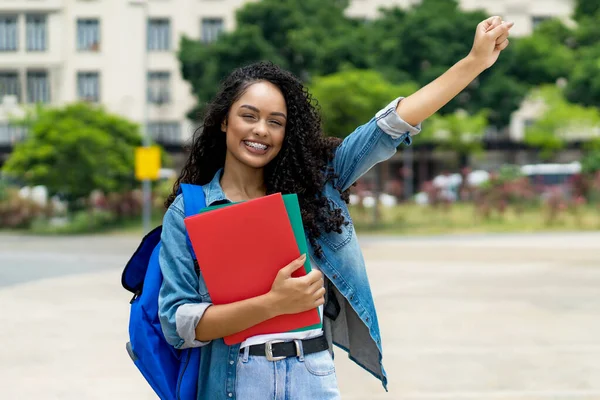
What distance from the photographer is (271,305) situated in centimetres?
221

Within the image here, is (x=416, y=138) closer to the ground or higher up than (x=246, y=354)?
closer to the ground

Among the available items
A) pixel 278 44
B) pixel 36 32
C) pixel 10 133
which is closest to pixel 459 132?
pixel 278 44

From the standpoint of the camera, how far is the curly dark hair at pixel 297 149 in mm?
2477

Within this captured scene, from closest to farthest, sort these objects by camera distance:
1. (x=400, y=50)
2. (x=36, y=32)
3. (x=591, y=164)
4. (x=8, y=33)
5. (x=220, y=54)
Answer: (x=591, y=164) < (x=220, y=54) < (x=400, y=50) < (x=36, y=32) < (x=8, y=33)

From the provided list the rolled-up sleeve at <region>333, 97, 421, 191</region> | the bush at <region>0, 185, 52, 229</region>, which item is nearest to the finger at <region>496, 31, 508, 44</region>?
the rolled-up sleeve at <region>333, 97, 421, 191</region>

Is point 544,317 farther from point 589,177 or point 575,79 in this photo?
point 575,79

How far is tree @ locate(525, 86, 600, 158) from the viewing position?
1709 inches

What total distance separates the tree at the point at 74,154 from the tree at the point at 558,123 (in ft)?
76.9

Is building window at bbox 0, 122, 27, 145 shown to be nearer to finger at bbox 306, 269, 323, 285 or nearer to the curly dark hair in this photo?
the curly dark hair

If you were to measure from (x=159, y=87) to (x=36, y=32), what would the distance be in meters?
7.28

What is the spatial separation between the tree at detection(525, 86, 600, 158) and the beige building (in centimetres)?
764

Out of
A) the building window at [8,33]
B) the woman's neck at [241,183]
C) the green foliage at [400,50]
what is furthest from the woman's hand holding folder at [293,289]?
the building window at [8,33]

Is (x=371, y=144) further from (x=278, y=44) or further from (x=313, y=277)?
(x=278, y=44)

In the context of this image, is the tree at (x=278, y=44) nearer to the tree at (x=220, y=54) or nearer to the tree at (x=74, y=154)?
the tree at (x=220, y=54)
